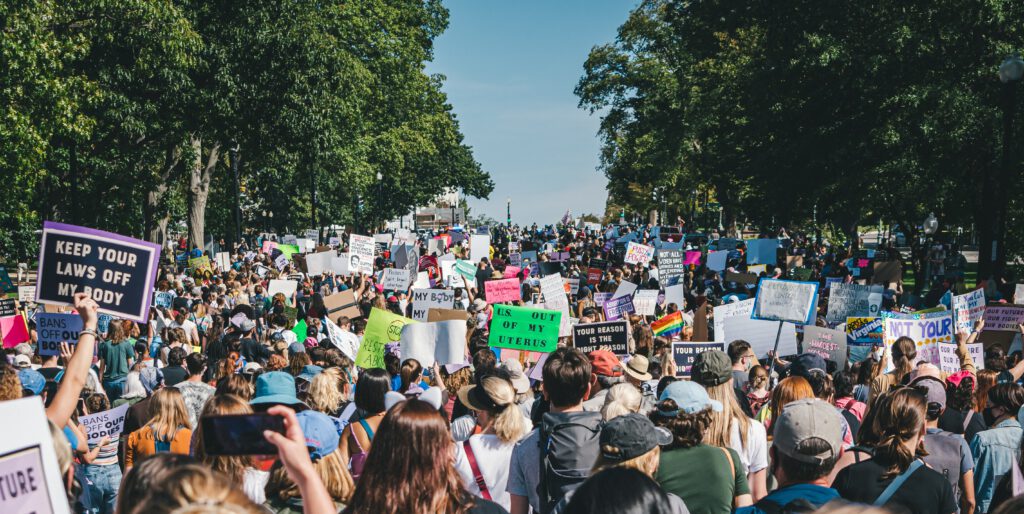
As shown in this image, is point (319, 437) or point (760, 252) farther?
point (760, 252)

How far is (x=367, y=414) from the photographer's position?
5809mm

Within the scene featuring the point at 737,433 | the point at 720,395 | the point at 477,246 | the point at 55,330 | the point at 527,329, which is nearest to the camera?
the point at 737,433

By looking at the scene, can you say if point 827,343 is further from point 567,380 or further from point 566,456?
point 566,456

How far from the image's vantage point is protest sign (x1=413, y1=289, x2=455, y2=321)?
14.9 meters

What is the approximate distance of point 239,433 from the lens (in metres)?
2.90

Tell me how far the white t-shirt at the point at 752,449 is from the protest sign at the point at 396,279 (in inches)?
583

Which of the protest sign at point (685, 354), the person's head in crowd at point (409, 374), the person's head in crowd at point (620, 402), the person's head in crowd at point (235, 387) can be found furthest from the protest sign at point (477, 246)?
the person's head in crowd at point (620, 402)

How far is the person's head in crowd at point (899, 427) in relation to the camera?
4.74m

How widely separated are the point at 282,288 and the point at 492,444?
54.5 feet

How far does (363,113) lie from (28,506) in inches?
1853

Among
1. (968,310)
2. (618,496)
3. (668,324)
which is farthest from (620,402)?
(968,310)

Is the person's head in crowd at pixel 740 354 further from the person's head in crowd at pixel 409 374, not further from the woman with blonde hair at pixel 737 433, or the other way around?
the person's head in crowd at pixel 409 374

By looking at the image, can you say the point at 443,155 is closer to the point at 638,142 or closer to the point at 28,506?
the point at 638,142

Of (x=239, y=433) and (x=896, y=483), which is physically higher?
(x=239, y=433)
